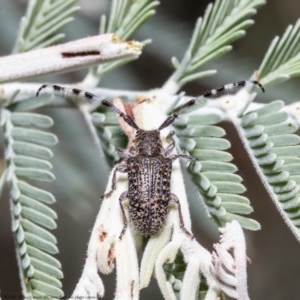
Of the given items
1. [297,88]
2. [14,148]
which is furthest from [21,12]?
[14,148]

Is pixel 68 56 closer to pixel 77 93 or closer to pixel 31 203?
pixel 77 93

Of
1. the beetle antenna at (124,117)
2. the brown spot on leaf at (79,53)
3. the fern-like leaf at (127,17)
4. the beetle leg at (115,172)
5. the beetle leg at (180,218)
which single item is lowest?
the beetle leg at (180,218)

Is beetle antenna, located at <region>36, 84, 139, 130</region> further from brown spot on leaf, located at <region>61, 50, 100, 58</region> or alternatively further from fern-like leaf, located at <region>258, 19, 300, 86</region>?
fern-like leaf, located at <region>258, 19, 300, 86</region>

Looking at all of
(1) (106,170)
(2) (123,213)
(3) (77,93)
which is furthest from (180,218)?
(1) (106,170)

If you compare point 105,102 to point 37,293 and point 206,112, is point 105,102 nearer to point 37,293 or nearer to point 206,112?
point 206,112

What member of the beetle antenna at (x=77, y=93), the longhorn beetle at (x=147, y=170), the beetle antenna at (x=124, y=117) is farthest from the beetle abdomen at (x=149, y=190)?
the beetle antenna at (x=77, y=93)

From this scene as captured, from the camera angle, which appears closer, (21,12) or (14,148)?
(14,148)

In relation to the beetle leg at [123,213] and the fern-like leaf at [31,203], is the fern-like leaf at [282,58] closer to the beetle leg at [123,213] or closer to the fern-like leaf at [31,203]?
the beetle leg at [123,213]
